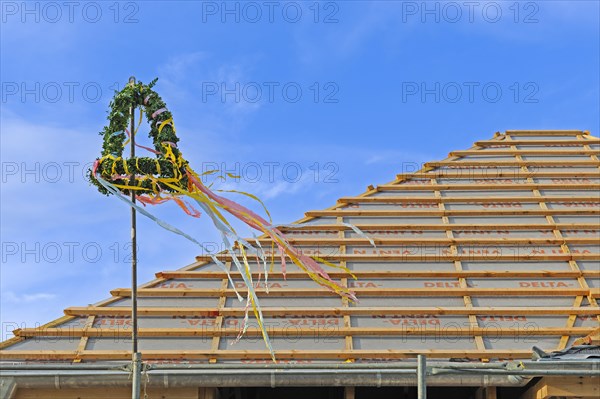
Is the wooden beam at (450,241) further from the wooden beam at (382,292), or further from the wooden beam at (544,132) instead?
the wooden beam at (544,132)

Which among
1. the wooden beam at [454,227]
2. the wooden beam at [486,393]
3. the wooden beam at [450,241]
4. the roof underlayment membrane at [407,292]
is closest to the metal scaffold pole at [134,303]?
the roof underlayment membrane at [407,292]

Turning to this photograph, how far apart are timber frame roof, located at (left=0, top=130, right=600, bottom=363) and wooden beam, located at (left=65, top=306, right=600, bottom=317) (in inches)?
0.6

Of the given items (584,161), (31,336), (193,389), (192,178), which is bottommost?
(193,389)

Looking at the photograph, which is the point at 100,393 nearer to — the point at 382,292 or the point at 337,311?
the point at 337,311

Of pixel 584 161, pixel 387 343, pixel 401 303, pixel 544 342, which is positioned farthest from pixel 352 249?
pixel 584 161

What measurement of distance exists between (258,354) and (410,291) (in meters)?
2.47

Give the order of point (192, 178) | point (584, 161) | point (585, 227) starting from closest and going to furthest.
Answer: point (192, 178) < point (585, 227) < point (584, 161)

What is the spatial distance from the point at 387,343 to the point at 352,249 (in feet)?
7.31

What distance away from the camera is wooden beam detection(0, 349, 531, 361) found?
33.9 feet

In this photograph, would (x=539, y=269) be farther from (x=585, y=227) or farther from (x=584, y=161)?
(x=584, y=161)

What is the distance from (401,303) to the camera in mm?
11523

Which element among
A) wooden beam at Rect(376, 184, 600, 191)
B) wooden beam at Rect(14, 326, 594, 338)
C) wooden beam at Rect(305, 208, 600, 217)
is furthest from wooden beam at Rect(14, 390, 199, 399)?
wooden beam at Rect(376, 184, 600, 191)

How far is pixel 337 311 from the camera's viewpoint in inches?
440

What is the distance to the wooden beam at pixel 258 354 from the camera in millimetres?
10344
